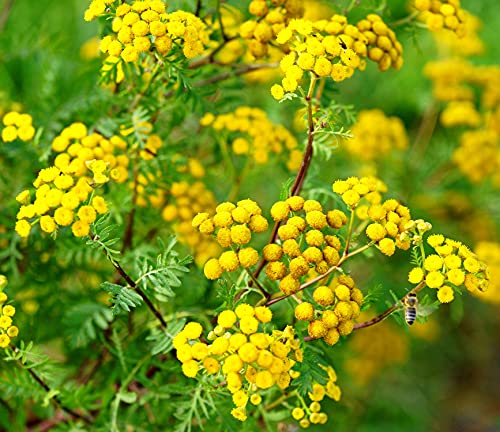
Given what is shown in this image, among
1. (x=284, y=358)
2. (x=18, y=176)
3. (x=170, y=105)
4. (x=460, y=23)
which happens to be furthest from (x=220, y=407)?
(x=460, y=23)

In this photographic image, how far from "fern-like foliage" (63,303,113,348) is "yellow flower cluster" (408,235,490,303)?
3.08 feet

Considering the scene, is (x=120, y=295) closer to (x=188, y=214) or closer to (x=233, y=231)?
(x=233, y=231)

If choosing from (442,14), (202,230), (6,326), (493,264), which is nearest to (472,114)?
(493,264)

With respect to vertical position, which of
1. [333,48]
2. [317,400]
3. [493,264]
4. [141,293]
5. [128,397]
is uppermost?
[333,48]

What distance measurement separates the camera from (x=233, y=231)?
4.61 ft

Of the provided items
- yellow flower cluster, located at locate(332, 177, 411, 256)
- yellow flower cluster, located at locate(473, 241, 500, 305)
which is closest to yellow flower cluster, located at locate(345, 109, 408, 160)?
yellow flower cluster, located at locate(473, 241, 500, 305)

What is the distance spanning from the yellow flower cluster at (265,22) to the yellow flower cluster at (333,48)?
0.13 metres

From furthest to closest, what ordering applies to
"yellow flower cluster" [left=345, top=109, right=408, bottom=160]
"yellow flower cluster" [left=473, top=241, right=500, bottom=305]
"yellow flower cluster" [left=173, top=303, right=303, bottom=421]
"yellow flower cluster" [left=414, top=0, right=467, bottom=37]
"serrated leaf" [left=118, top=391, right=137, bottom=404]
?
"yellow flower cluster" [left=345, top=109, right=408, bottom=160] → "yellow flower cluster" [left=473, top=241, right=500, bottom=305] → "yellow flower cluster" [left=414, top=0, right=467, bottom=37] → "serrated leaf" [left=118, top=391, right=137, bottom=404] → "yellow flower cluster" [left=173, top=303, right=303, bottom=421]

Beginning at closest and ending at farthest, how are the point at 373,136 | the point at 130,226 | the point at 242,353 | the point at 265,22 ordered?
the point at 242,353, the point at 265,22, the point at 130,226, the point at 373,136

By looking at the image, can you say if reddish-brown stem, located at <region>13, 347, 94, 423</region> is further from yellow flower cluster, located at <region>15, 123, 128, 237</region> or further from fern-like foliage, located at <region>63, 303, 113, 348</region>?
yellow flower cluster, located at <region>15, 123, 128, 237</region>

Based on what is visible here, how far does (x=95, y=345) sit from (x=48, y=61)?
113 centimetres

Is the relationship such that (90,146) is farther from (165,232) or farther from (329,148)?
(329,148)

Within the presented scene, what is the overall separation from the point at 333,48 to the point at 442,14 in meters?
0.61

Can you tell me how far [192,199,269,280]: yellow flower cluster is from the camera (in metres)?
1.41
